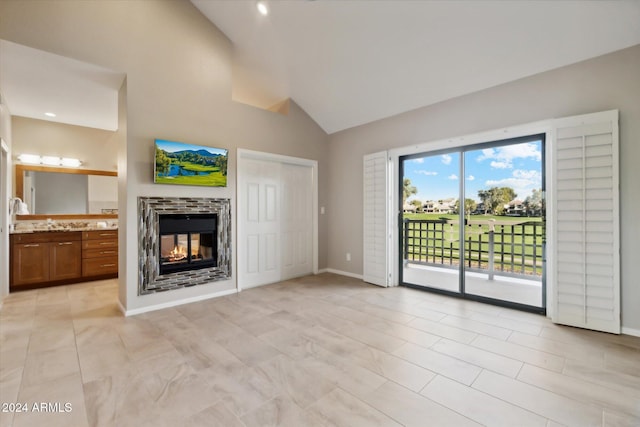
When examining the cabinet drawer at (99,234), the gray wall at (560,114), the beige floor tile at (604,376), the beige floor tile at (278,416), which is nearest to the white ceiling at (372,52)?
the gray wall at (560,114)

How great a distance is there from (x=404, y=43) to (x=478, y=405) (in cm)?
356

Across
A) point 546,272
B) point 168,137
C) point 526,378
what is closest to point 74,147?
point 168,137

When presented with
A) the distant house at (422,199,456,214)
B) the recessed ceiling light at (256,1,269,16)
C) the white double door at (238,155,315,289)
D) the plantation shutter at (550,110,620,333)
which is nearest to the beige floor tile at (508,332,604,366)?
the plantation shutter at (550,110,620,333)

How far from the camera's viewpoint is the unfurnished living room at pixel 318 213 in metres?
1.94

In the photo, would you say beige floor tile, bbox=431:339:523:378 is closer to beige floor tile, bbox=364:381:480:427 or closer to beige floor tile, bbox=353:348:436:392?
beige floor tile, bbox=353:348:436:392

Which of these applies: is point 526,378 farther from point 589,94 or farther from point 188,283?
point 188,283

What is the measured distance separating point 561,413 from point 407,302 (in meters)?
2.05

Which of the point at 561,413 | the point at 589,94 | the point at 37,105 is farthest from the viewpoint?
the point at 37,105

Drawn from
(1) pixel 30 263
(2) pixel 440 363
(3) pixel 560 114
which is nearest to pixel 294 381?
(2) pixel 440 363

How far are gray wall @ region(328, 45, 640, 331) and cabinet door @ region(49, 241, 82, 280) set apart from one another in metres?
4.67

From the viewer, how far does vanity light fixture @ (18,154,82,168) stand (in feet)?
15.6

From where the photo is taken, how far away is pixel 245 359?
7.44ft

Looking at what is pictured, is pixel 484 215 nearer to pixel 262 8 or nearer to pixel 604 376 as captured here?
pixel 604 376

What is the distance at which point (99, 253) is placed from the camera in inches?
187
